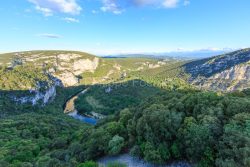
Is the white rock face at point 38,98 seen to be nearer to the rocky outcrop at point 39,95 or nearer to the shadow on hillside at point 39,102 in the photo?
the rocky outcrop at point 39,95

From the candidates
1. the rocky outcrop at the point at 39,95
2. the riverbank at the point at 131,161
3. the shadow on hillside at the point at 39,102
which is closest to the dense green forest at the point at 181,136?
the riverbank at the point at 131,161

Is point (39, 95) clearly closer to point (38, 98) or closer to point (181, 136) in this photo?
point (38, 98)

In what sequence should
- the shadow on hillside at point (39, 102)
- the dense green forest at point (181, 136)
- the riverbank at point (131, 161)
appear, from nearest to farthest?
the dense green forest at point (181, 136) < the riverbank at point (131, 161) < the shadow on hillside at point (39, 102)

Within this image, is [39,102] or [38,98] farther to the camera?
[38,98]

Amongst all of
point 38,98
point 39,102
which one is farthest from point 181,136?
point 38,98

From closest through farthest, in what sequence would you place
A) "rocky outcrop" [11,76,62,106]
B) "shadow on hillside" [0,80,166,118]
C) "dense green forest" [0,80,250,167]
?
"dense green forest" [0,80,250,167] < "shadow on hillside" [0,80,166,118] < "rocky outcrop" [11,76,62,106]

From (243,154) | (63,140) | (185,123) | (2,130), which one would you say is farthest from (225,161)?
(2,130)

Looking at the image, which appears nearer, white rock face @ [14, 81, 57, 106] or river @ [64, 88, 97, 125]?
river @ [64, 88, 97, 125]

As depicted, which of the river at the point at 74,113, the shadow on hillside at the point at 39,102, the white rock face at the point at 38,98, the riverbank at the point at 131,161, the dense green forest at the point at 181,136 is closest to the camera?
the dense green forest at the point at 181,136

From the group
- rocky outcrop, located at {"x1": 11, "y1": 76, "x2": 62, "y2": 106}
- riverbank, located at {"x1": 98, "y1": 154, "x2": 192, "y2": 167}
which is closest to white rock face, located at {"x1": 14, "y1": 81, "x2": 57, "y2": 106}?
rocky outcrop, located at {"x1": 11, "y1": 76, "x2": 62, "y2": 106}

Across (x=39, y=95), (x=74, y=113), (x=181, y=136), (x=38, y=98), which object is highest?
(x=181, y=136)

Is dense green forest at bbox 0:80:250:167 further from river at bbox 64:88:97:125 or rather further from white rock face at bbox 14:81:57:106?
white rock face at bbox 14:81:57:106
